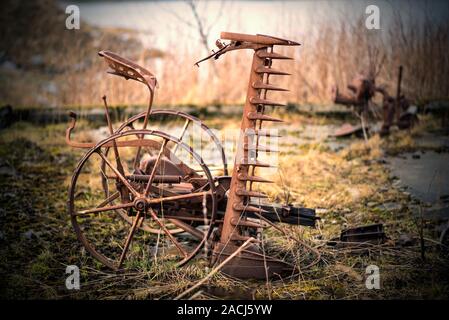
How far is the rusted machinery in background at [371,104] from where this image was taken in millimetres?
6645

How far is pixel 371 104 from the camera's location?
7.30 metres

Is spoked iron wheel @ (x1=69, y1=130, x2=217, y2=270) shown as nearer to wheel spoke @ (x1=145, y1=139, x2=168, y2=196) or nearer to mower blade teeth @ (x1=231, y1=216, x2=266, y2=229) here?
wheel spoke @ (x1=145, y1=139, x2=168, y2=196)

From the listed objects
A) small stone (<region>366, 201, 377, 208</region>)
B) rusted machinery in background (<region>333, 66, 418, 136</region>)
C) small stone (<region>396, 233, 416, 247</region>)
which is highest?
rusted machinery in background (<region>333, 66, 418, 136</region>)

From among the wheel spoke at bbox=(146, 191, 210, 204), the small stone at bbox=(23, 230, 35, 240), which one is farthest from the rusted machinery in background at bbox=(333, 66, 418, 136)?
the small stone at bbox=(23, 230, 35, 240)

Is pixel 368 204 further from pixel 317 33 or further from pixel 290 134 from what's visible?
pixel 317 33

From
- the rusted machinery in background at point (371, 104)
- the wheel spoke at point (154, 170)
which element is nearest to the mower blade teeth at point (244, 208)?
the wheel spoke at point (154, 170)

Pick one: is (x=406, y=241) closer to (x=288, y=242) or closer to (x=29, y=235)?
(x=288, y=242)

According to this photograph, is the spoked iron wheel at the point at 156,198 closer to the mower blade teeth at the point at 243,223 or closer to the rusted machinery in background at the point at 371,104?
the mower blade teeth at the point at 243,223

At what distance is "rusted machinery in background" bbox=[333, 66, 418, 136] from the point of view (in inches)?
262

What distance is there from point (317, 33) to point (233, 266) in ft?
20.0

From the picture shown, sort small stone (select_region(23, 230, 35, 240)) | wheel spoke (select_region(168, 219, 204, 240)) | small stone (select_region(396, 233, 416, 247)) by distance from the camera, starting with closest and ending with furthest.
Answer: wheel spoke (select_region(168, 219, 204, 240))
small stone (select_region(396, 233, 416, 247))
small stone (select_region(23, 230, 35, 240))

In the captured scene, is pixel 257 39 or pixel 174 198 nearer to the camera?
pixel 257 39

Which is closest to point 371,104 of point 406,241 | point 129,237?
point 406,241

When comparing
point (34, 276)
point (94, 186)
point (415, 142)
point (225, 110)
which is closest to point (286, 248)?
point (34, 276)
